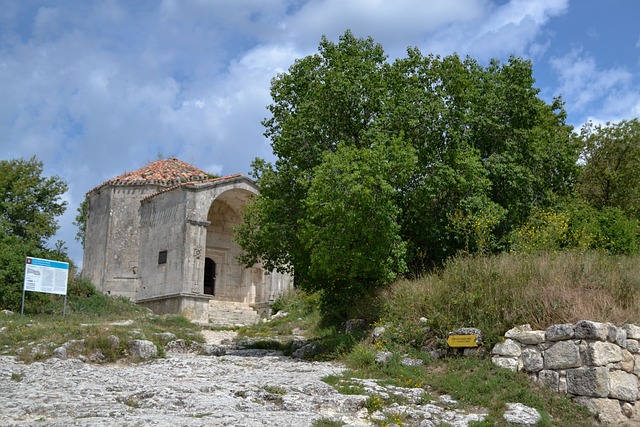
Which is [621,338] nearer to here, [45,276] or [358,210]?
[358,210]

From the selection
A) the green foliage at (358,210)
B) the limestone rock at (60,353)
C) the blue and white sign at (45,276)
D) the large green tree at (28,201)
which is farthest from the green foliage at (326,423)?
the large green tree at (28,201)

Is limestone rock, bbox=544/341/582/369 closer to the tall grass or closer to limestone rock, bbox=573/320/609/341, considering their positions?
limestone rock, bbox=573/320/609/341

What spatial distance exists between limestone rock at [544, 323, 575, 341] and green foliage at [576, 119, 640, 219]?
1901 centimetres

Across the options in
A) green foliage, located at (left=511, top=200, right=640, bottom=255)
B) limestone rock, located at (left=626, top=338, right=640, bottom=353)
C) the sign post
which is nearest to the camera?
limestone rock, located at (left=626, top=338, right=640, bottom=353)

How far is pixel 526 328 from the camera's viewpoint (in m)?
13.0

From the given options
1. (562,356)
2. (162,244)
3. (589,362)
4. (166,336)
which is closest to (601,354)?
(589,362)

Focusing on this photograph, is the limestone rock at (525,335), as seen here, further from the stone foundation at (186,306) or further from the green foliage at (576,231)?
the stone foundation at (186,306)

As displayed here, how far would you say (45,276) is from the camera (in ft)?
73.4

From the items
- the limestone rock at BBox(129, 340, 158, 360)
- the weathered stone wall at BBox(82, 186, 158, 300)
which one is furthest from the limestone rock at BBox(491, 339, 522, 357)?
the weathered stone wall at BBox(82, 186, 158, 300)

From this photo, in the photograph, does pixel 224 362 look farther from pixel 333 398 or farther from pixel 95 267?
pixel 95 267

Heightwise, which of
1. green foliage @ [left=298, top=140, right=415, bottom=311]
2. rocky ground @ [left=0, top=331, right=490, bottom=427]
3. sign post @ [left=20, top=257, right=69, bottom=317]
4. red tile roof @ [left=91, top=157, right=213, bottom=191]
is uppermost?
red tile roof @ [left=91, top=157, right=213, bottom=191]

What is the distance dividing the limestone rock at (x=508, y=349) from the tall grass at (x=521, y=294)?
1.29 feet

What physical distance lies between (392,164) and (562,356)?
5885 millimetres

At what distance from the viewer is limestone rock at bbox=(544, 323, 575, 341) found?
40.0 feet
